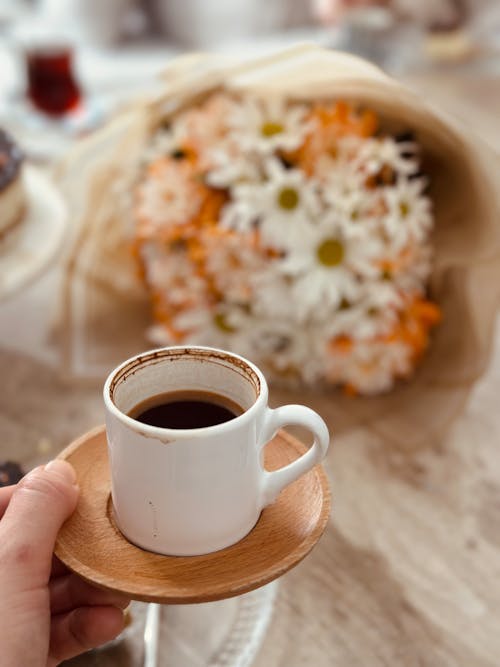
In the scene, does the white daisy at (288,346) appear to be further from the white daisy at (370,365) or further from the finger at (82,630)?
the finger at (82,630)

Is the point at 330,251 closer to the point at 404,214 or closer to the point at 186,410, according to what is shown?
the point at 404,214

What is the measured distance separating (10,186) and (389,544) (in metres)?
0.78

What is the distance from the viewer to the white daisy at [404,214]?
1.15 metres

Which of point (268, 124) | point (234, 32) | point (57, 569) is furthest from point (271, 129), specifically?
point (234, 32)

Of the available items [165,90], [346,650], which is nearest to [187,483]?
[346,650]

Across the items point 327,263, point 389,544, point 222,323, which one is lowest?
point 389,544

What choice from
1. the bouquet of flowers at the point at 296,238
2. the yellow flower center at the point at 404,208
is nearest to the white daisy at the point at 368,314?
the bouquet of flowers at the point at 296,238

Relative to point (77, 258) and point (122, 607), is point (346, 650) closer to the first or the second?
point (122, 607)

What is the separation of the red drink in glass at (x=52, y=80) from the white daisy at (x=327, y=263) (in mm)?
1252

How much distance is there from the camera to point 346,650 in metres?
0.86

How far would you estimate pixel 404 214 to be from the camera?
3.84ft

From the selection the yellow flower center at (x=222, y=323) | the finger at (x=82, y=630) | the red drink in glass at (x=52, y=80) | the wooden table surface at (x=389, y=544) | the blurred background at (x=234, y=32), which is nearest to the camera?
the finger at (x=82, y=630)

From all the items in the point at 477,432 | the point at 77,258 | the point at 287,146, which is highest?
the point at 287,146

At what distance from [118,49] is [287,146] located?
2098mm
